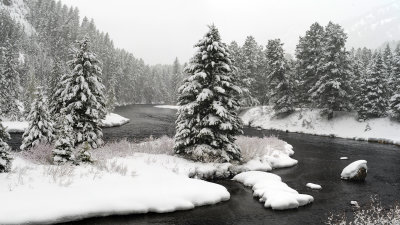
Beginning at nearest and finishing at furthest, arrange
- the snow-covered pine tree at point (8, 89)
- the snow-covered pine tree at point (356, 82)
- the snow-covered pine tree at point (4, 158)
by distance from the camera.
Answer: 1. the snow-covered pine tree at point (4, 158)
2. the snow-covered pine tree at point (356, 82)
3. the snow-covered pine tree at point (8, 89)

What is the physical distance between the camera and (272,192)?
49.0 ft

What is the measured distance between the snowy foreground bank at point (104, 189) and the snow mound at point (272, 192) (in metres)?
0.04

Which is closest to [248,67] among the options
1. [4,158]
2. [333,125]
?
[333,125]

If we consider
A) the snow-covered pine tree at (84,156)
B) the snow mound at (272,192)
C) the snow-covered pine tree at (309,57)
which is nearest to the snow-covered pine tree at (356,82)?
the snow-covered pine tree at (309,57)

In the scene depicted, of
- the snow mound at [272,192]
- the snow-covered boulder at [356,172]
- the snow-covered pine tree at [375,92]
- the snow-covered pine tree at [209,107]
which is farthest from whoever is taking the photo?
the snow-covered pine tree at [375,92]

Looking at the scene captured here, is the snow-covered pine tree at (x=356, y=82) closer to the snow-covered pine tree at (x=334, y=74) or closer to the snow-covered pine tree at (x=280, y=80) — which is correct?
the snow-covered pine tree at (x=334, y=74)

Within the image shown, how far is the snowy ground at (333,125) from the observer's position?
40.8m

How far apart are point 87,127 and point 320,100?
1438 inches

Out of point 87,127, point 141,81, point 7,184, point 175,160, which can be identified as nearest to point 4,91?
point 87,127

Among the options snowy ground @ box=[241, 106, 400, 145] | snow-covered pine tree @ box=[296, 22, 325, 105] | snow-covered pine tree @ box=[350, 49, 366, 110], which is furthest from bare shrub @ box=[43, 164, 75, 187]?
snow-covered pine tree @ box=[296, 22, 325, 105]

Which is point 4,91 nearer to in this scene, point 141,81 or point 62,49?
point 62,49

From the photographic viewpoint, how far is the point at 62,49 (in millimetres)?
102812

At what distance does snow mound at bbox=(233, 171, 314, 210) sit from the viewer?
14.0 metres

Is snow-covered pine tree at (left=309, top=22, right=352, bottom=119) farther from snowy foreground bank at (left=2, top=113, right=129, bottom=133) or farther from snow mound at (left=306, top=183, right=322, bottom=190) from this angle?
snowy foreground bank at (left=2, top=113, right=129, bottom=133)
